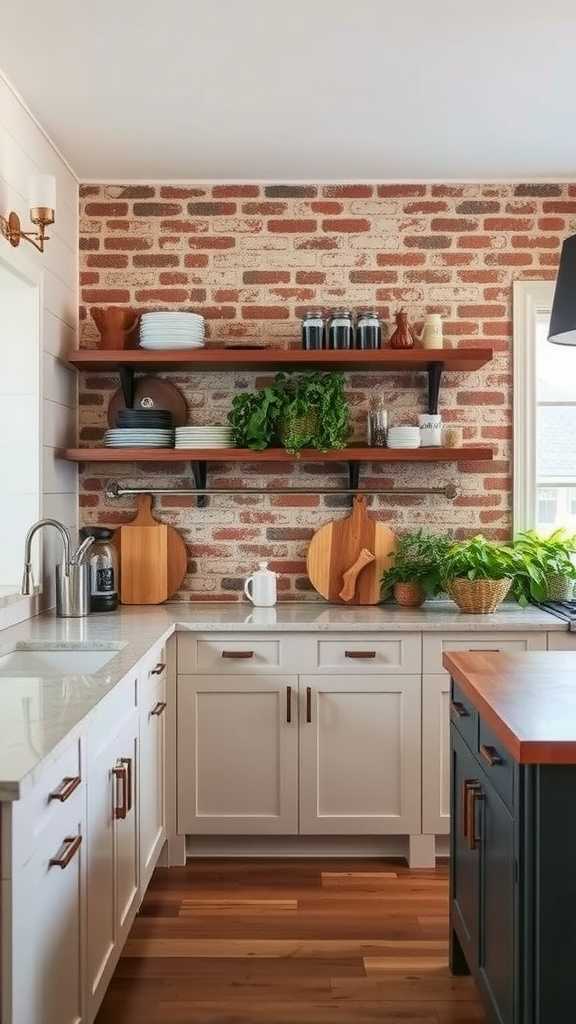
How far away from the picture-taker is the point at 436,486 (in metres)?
4.23

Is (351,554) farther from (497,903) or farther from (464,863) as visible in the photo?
(497,903)

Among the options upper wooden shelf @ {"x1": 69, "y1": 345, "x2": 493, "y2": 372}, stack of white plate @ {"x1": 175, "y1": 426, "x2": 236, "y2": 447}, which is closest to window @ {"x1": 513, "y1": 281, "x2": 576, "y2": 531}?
upper wooden shelf @ {"x1": 69, "y1": 345, "x2": 493, "y2": 372}

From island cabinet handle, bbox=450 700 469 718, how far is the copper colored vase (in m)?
1.73

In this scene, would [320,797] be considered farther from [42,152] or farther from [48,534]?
[42,152]

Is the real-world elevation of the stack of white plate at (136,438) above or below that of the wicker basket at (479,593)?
above

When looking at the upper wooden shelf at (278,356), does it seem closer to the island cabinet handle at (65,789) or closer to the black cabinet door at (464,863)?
the black cabinet door at (464,863)

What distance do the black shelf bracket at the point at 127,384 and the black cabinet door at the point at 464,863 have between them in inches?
82.1

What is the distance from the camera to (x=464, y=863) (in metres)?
2.57

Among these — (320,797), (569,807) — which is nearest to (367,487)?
(320,797)

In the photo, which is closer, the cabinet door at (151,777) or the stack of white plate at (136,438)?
the cabinet door at (151,777)

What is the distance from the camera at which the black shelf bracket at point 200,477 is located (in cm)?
411

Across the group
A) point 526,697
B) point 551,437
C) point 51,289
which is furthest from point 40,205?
point 551,437

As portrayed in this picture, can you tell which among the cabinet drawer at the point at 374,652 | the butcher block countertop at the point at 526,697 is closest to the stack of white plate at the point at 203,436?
the cabinet drawer at the point at 374,652

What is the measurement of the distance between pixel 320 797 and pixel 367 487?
130cm
